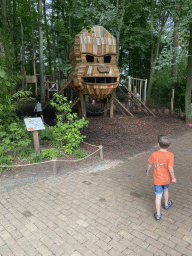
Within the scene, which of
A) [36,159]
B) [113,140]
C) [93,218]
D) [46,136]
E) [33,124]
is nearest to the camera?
[93,218]

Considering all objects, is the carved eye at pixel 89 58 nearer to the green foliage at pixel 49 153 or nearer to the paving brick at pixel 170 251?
the green foliage at pixel 49 153

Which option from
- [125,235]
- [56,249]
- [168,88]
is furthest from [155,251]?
[168,88]

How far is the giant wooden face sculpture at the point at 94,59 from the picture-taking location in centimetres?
902

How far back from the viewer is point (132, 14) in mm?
15266

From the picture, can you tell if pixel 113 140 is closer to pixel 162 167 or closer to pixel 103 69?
pixel 103 69

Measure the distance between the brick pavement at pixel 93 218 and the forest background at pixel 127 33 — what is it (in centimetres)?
277

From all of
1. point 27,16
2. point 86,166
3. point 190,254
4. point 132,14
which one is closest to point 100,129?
point 86,166

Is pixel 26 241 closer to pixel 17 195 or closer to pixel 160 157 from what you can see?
pixel 17 195

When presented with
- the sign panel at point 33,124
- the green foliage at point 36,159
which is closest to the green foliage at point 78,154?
the green foliage at point 36,159

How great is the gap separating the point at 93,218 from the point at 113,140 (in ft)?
15.4

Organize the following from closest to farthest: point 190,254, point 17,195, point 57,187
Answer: point 190,254 < point 17,195 < point 57,187

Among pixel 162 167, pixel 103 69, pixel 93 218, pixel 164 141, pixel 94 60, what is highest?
pixel 94 60

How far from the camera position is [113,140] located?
774 centimetres

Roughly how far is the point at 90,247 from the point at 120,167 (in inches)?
119
